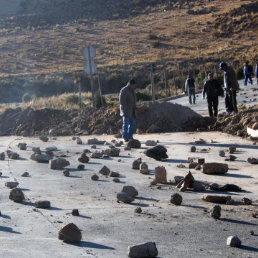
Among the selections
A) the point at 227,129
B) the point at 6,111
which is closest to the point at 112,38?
the point at 6,111

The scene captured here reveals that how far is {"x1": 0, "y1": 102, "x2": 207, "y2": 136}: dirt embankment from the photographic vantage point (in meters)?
22.6

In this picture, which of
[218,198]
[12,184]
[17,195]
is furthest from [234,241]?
[12,184]

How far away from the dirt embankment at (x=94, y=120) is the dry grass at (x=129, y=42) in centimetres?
4511

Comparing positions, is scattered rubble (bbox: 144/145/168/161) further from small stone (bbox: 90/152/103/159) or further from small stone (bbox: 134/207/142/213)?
small stone (bbox: 134/207/142/213)

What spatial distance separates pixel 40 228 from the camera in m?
7.57

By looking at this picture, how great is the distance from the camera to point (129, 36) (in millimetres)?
89625

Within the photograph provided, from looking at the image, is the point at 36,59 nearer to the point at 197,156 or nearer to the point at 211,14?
the point at 211,14

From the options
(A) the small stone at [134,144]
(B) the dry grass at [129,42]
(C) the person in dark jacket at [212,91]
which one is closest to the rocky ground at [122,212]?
(A) the small stone at [134,144]

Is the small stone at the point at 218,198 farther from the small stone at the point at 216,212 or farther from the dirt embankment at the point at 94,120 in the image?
the dirt embankment at the point at 94,120

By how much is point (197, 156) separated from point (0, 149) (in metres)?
6.74

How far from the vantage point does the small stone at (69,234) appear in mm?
6781

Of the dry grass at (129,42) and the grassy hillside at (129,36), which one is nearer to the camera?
the grassy hillside at (129,36)

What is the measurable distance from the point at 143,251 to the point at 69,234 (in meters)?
1.05

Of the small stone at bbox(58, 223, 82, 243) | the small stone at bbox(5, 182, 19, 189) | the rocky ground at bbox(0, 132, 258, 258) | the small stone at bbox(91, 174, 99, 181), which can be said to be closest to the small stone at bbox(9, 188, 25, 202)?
the rocky ground at bbox(0, 132, 258, 258)
